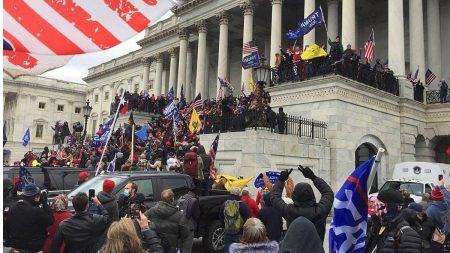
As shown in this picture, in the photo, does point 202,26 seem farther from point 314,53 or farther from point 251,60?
point 314,53

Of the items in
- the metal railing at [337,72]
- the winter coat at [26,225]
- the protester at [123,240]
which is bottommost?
the winter coat at [26,225]

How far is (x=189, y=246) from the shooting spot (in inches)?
273

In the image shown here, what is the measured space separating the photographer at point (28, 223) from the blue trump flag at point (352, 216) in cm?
399

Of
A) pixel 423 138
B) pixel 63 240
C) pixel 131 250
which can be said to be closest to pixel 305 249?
pixel 131 250

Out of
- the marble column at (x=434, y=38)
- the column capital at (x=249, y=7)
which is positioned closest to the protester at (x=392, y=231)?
the marble column at (x=434, y=38)

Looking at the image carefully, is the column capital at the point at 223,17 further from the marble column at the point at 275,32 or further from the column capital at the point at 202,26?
the marble column at the point at 275,32

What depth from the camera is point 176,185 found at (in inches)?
400

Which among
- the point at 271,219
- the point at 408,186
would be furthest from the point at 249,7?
the point at 271,219

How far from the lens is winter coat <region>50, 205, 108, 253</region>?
5016 mm

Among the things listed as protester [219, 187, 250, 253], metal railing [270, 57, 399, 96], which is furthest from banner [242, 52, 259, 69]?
protester [219, 187, 250, 253]

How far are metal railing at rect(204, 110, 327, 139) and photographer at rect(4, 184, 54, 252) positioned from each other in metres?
11.4

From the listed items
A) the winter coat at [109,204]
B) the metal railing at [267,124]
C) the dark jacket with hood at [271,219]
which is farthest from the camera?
the metal railing at [267,124]

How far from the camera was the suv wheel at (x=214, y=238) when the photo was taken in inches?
385

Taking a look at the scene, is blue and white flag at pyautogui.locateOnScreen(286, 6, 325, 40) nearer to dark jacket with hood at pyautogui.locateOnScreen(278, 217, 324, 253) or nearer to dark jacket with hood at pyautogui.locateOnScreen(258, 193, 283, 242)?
dark jacket with hood at pyautogui.locateOnScreen(258, 193, 283, 242)
